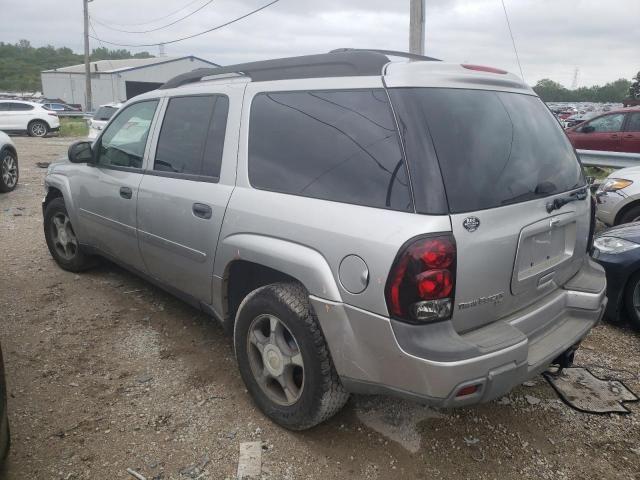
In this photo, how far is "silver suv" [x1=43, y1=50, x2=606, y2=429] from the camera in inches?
81.7

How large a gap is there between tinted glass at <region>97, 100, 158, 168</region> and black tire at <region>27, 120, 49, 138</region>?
19.5 metres

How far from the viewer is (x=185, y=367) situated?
131 inches

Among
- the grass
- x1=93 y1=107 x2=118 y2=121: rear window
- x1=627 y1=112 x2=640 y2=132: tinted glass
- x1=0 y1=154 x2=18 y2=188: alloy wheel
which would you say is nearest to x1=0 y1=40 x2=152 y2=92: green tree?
the grass

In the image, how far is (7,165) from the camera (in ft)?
28.5

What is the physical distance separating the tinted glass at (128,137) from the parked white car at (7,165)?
5.50 meters

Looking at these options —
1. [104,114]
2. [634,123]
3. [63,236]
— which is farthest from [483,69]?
[104,114]

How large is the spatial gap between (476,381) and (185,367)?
2.00 metres

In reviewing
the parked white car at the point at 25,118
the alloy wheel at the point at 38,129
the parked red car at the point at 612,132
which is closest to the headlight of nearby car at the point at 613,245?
the parked red car at the point at 612,132

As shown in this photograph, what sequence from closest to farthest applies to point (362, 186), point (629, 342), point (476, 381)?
point (476, 381)
point (362, 186)
point (629, 342)

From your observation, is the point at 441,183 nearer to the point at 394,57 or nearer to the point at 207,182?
the point at 394,57

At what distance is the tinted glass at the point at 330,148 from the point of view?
7.16 feet

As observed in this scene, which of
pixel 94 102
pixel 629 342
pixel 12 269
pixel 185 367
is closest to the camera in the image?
pixel 185 367

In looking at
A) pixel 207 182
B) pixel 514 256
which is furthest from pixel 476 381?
pixel 207 182

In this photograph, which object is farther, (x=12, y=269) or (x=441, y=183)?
(x=12, y=269)
